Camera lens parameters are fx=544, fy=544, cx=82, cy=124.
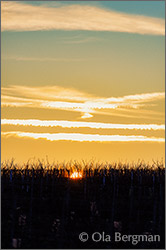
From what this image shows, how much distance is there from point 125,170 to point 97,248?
9.29 metres

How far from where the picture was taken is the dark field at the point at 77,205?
650 inches

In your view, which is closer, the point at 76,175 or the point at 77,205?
the point at 77,205

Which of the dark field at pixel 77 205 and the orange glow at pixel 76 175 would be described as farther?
the orange glow at pixel 76 175

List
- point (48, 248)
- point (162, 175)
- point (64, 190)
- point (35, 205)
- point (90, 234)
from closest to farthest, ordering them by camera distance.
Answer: point (48, 248)
point (90, 234)
point (35, 205)
point (64, 190)
point (162, 175)

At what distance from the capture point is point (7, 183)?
73.3ft

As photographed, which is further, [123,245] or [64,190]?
[64,190]

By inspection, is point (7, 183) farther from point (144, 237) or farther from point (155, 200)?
point (144, 237)

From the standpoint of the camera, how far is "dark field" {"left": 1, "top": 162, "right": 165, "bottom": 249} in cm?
1650

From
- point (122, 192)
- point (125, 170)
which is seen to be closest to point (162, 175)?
point (125, 170)

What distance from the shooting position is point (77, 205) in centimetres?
1925

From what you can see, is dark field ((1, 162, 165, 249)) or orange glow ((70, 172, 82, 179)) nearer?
dark field ((1, 162, 165, 249))

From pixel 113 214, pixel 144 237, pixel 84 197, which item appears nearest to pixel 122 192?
pixel 84 197

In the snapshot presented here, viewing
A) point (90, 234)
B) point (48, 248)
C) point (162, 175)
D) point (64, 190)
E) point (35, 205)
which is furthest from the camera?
point (162, 175)

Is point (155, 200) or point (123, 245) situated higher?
point (155, 200)
